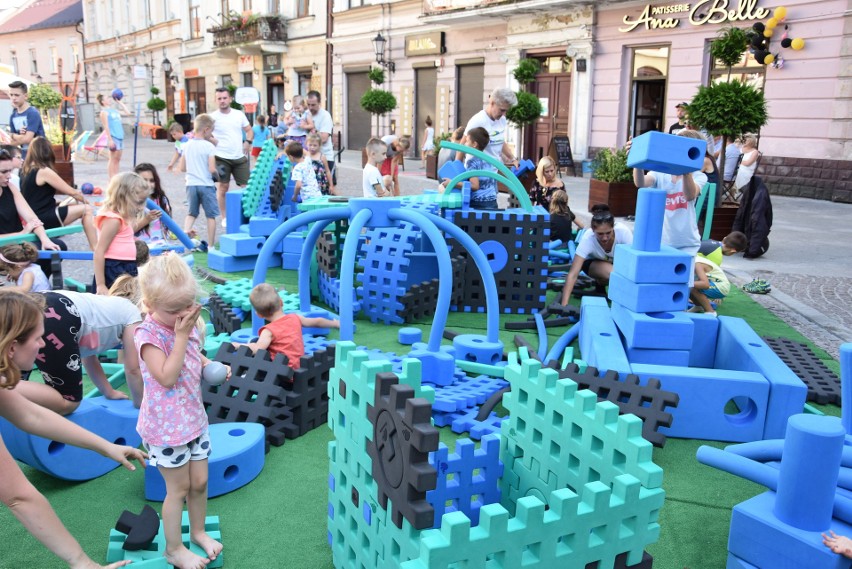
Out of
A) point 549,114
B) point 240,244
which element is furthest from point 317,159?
point 549,114

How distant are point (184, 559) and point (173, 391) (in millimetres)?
565

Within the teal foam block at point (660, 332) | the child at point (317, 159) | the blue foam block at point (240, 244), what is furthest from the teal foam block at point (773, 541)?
the child at point (317, 159)

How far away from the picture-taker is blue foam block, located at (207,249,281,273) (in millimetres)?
6820

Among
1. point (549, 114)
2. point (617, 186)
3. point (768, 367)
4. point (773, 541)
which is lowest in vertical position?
point (773, 541)

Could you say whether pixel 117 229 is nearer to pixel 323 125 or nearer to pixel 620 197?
pixel 323 125

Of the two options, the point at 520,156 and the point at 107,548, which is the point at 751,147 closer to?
the point at 520,156

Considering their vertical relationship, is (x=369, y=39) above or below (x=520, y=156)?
above

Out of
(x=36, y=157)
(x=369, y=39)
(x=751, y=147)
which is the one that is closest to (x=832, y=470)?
(x=36, y=157)

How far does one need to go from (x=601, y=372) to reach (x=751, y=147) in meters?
8.85

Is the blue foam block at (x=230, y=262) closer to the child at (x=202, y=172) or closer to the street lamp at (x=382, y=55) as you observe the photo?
the child at (x=202, y=172)

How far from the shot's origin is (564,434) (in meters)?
2.11

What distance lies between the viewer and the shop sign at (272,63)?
90.0 ft

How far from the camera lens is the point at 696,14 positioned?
14195 mm

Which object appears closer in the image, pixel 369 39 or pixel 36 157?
pixel 36 157
